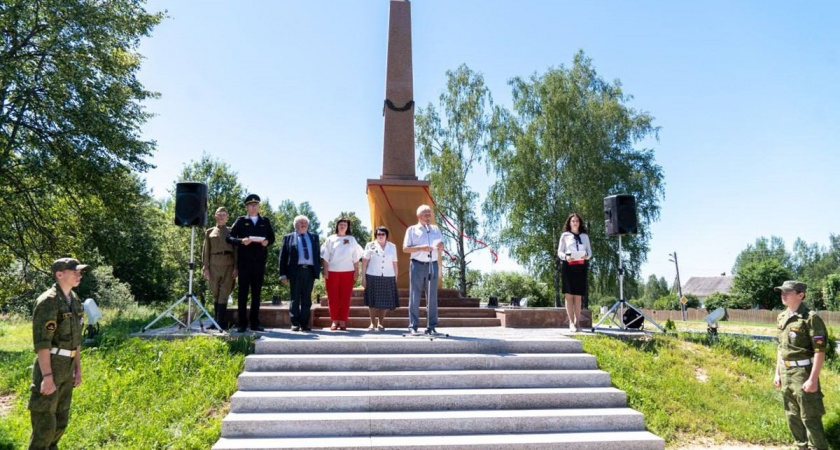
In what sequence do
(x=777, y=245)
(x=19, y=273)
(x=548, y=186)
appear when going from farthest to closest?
(x=777, y=245) → (x=548, y=186) → (x=19, y=273)

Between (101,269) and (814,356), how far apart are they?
25637 millimetres

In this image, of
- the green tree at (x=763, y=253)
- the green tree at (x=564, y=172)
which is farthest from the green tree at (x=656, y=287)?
the green tree at (x=564, y=172)

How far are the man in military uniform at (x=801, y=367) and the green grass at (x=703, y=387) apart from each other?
0.75m

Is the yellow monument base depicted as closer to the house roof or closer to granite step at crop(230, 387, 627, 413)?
granite step at crop(230, 387, 627, 413)

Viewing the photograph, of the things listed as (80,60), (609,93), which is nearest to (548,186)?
(609,93)

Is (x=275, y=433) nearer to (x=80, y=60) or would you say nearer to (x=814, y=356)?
(x=814, y=356)

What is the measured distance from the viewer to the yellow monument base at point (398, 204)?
11125 millimetres

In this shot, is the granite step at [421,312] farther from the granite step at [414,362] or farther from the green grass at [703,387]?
the green grass at [703,387]

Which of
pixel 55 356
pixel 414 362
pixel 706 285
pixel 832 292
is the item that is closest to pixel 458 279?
pixel 414 362

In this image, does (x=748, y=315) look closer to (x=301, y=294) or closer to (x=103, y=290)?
(x=301, y=294)

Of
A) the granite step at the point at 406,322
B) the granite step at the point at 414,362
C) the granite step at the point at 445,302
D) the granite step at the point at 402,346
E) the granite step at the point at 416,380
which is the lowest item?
the granite step at the point at 416,380

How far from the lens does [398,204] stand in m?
11.3

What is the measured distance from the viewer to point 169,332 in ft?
22.6

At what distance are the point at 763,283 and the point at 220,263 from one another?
43.7 m
